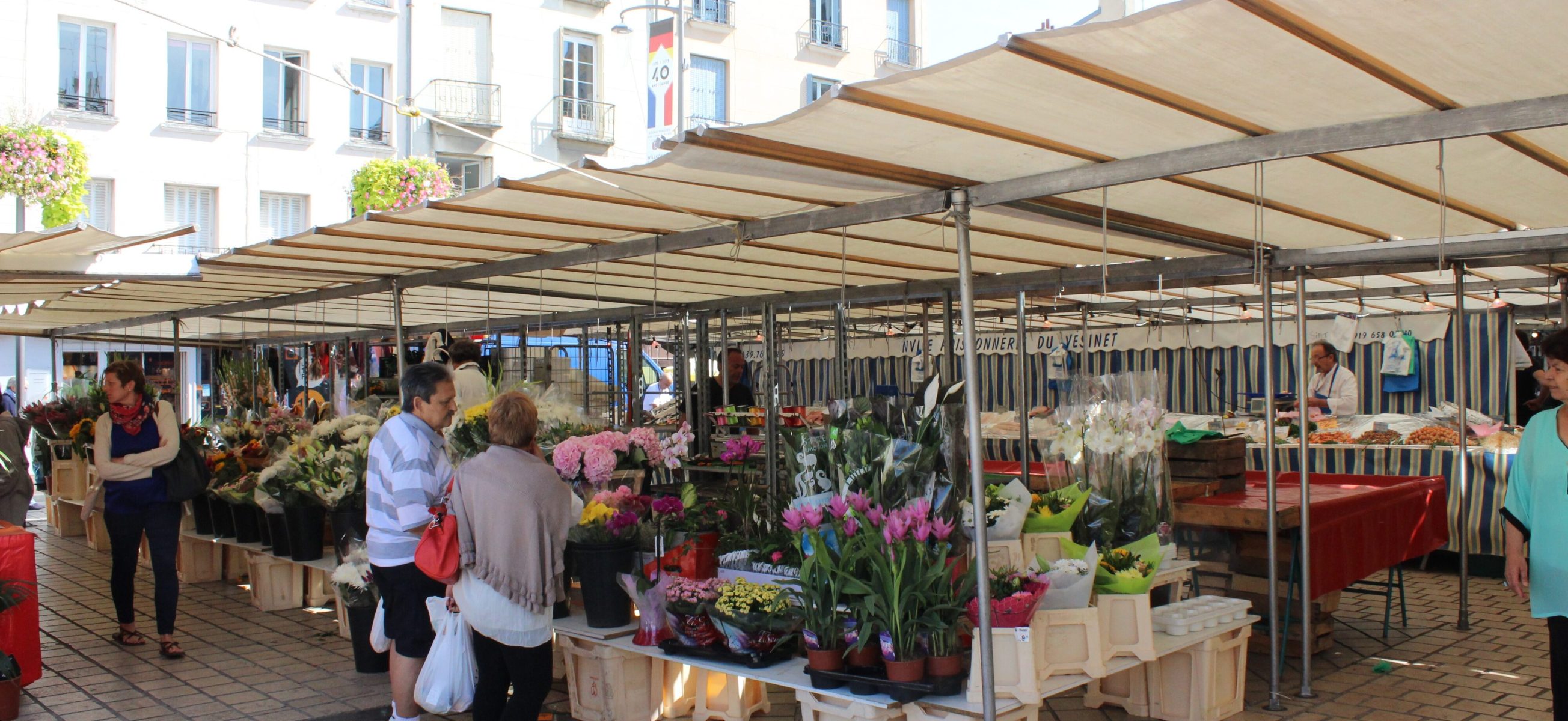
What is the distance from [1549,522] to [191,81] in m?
20.5

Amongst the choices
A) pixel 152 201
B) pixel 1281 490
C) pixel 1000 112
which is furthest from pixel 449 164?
pixel 1000 112

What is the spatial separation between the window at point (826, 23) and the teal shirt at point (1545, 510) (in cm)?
2428

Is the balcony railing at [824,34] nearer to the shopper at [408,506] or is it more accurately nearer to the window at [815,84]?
the window at [815,84]

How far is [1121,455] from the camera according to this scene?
442 centimetres

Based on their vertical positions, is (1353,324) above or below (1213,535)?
above

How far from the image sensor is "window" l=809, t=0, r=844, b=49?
2648 cm

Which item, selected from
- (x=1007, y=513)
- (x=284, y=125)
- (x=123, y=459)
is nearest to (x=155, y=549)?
(x=123, y=459)

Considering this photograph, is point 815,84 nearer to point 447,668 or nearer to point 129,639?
point 129,639

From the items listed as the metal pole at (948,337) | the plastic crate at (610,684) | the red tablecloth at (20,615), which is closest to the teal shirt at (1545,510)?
the plastic crate at (610,684)

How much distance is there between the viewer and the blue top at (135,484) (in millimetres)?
A: 5188

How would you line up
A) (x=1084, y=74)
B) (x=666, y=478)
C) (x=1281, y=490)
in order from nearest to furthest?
(x=1084, y=74) < (x=1281, y=490) < (x=666, y=478)

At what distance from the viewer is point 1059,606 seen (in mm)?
3621

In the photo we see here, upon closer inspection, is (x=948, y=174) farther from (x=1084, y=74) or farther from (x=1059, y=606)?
(x=1059, y=606)

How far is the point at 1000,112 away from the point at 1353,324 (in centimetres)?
814
